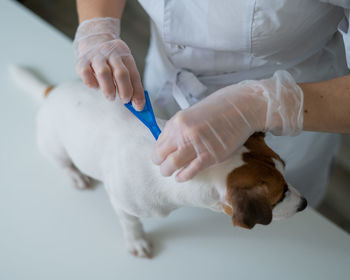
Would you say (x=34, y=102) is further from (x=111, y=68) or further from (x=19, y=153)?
(x=111, y=68)

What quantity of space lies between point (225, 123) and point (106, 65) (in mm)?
284

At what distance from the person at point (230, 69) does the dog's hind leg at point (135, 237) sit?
0.24m

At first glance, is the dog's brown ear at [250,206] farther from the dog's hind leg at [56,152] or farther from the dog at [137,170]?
the dog's hind leg at [56,152]

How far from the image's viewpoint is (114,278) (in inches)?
34.4

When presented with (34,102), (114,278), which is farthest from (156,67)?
(114,278)

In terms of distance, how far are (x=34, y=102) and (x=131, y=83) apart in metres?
0.56

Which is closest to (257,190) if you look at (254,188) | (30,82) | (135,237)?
(254,188)

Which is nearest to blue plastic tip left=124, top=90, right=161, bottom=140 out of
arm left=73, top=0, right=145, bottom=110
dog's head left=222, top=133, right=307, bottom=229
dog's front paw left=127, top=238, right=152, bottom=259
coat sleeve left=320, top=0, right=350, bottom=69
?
arm left=73, top=0, right=145, bottom=110

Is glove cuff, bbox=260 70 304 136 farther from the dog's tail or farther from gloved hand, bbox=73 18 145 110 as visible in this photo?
the dog's tail

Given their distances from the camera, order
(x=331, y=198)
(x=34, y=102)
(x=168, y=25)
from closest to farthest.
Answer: (x=168, y=25) → (x=34, y=102) → (x=331, y=198)

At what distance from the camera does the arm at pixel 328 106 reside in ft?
2.33

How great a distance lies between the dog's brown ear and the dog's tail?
0.75 meters

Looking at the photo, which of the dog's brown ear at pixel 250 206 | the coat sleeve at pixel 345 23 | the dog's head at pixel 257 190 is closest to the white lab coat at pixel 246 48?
the coat sleeve at pixel 345 23

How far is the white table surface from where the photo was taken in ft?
2.88
